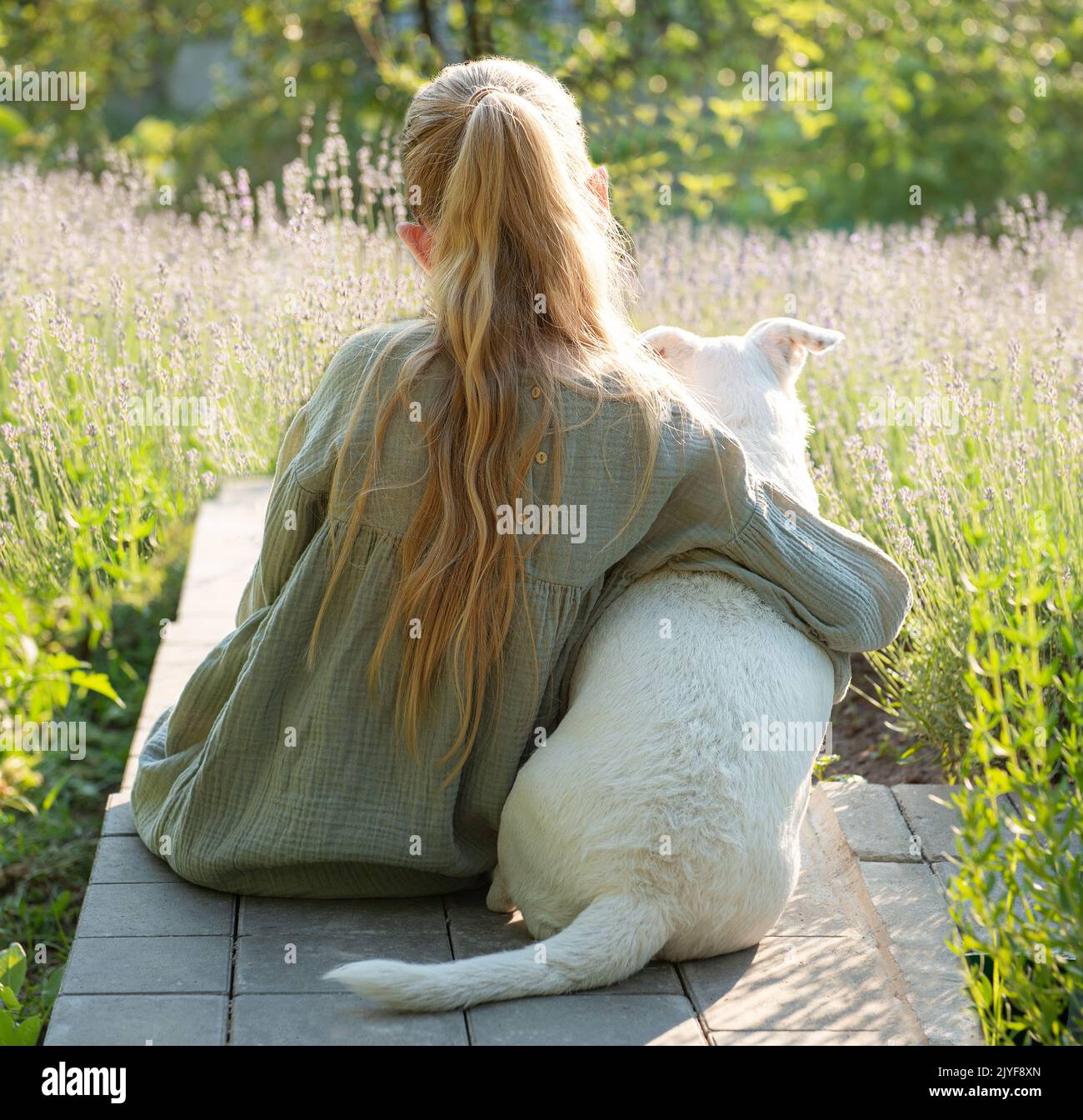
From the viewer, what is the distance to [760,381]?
278 centimetres

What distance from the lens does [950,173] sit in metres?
10.3

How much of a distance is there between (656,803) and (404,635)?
582mm

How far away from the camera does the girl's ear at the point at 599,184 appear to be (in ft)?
8.41

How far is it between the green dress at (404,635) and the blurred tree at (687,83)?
3.59 meters

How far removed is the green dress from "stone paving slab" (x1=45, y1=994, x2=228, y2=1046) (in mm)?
372

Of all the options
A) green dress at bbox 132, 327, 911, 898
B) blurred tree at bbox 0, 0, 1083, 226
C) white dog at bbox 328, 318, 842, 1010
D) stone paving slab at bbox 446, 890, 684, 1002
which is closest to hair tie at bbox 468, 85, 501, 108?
green dress at bbox 132, 327, 911, 898

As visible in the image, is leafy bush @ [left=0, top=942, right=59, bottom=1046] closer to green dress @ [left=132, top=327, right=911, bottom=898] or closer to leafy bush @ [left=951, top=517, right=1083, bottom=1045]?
green dress @ [left=132, top=327, right=911, bottom=898]

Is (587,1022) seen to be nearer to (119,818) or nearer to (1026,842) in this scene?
(1026,842)

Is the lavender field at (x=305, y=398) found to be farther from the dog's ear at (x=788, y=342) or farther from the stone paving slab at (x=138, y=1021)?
the stone paving slab at (x=138, y=1021)

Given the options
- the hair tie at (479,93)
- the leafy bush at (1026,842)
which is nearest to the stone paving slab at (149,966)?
the leafy bush at (1026,842)

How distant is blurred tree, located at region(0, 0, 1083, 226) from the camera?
7.10 meters

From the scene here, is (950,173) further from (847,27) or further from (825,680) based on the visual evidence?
(825,680)

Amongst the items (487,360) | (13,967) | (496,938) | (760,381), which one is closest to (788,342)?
(760,381)

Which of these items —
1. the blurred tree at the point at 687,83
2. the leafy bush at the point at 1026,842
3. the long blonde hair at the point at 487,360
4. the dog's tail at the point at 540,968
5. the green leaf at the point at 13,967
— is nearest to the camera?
the leafy bush at the point at 1026,842
